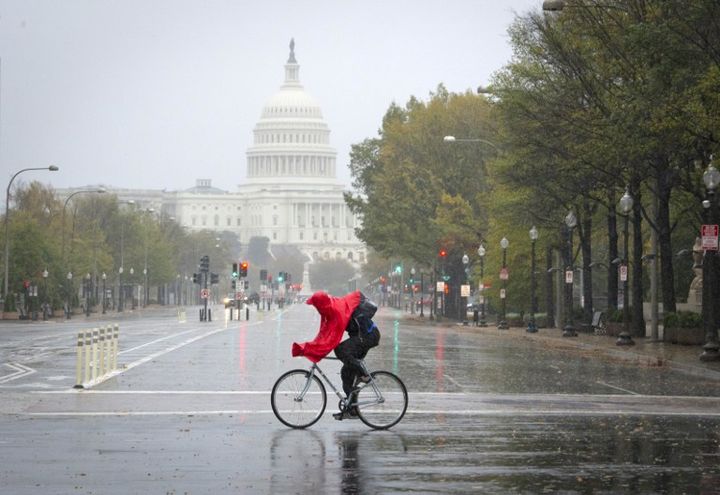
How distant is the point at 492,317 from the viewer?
99188mm

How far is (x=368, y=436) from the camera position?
690 inches

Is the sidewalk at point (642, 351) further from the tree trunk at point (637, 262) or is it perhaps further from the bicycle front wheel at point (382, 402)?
the bicycle front wheel at point (382, 402)

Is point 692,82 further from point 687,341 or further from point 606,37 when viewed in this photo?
point 687,341

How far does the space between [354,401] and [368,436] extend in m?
1.15

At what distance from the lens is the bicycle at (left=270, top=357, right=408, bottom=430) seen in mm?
18453

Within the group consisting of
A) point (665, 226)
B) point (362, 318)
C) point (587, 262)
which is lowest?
point (362, 318)

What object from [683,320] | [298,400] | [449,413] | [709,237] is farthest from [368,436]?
[683,320]

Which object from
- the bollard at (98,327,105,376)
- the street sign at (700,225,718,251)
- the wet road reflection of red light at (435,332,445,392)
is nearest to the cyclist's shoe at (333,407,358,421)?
the wet road reflection of red light at (435,332,445,392)

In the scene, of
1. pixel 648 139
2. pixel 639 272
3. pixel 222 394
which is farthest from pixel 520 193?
pixel 222 394

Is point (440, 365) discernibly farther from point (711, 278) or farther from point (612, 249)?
point (612, 249)

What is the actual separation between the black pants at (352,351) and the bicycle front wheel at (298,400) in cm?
38

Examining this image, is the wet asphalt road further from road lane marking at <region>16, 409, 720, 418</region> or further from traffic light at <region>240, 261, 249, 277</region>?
traffic light at <region>240, 261, 249, 277</region>

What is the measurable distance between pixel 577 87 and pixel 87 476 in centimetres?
3539

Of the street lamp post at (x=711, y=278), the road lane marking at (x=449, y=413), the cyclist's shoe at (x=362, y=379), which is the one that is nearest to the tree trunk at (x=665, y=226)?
the street lamp post at (x=711, y=278)
